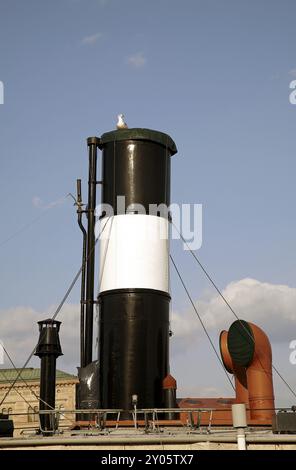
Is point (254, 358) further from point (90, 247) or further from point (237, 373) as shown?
point (90, 247)

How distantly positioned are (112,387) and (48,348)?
274cm

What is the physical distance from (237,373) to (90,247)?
7.89 metres

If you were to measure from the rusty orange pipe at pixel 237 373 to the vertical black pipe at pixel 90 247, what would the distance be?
5.62 metres

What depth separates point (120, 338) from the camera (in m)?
24.4

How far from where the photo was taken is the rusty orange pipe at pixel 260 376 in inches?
899

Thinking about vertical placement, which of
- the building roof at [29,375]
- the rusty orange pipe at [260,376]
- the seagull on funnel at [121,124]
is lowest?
the rusty orange pipe at [260,376]

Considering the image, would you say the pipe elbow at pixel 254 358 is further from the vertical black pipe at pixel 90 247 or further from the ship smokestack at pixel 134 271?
the vertical black pipe at pixel 90 247

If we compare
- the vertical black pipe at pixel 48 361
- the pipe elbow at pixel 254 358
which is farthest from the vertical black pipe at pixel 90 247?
the pipe elbow at pixel 254 358

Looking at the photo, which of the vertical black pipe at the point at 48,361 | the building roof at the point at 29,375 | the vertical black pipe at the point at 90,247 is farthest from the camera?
the building roof at the point at 29,375

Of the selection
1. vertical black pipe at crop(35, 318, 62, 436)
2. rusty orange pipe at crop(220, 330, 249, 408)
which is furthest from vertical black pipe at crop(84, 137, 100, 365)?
rusty orange pipe at crop(220, 330, 249, 408)

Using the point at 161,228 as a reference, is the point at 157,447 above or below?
below
